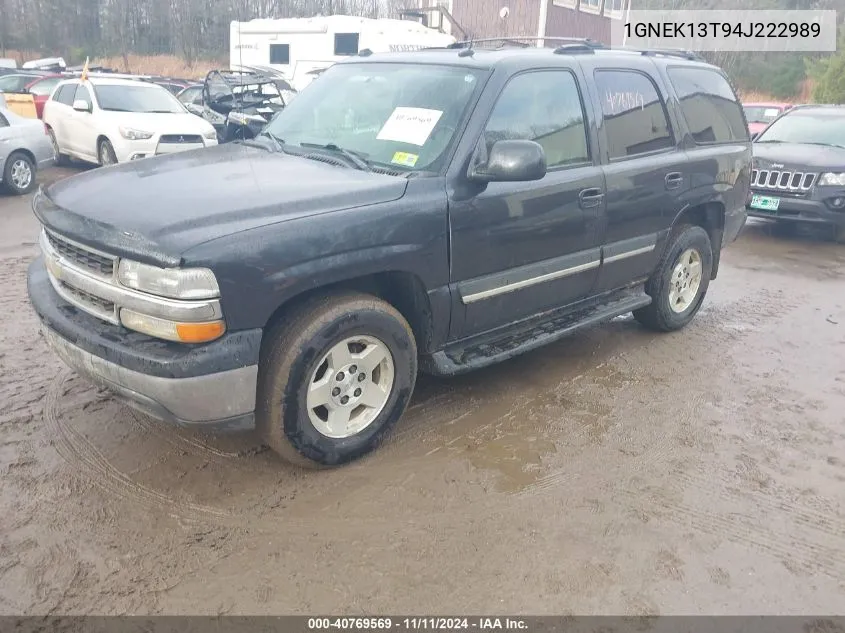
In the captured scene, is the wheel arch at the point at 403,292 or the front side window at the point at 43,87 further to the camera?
the front side window at the point at 43,87

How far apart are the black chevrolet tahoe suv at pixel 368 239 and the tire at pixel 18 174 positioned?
737 centimetres

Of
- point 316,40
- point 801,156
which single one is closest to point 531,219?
point 801,156

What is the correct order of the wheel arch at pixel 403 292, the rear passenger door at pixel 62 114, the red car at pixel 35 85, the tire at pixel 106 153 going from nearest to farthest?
the wheel arch at pixel 403 292 < the tire at pixel 106 153 < the rear passenger door at pixel 62 114 < the red car at pixel 35 85

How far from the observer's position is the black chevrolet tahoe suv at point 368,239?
2.70m

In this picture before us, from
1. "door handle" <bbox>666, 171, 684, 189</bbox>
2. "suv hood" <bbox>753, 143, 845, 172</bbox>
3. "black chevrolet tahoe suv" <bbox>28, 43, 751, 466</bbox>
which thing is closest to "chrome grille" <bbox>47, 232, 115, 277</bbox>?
"black chevrolet tahoe suv" <bbox>28, 43, 751, 466</bbox>

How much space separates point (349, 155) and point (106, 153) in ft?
28.7

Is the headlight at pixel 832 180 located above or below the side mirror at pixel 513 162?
below

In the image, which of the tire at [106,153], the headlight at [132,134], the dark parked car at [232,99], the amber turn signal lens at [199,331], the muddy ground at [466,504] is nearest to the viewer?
the muddy ground at [466,504]

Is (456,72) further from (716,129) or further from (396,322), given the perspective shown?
(716,129)

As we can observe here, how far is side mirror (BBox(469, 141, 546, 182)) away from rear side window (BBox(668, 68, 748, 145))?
212 cm

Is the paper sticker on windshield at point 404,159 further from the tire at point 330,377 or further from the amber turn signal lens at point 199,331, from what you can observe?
the amber turn signal lens at point 199,331

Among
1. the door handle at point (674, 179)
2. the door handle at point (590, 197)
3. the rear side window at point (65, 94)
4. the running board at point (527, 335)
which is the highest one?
the rear side window at point (65, 94)

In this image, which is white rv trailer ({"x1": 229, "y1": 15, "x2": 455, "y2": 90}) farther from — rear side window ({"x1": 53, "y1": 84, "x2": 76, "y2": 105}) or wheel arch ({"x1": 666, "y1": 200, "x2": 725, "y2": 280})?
wheel arch ({"x1": 666, "y1": 200, "x2": 725, "y2": 280})

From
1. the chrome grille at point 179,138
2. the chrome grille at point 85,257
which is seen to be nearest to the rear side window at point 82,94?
the chrome grille at point 179,138
